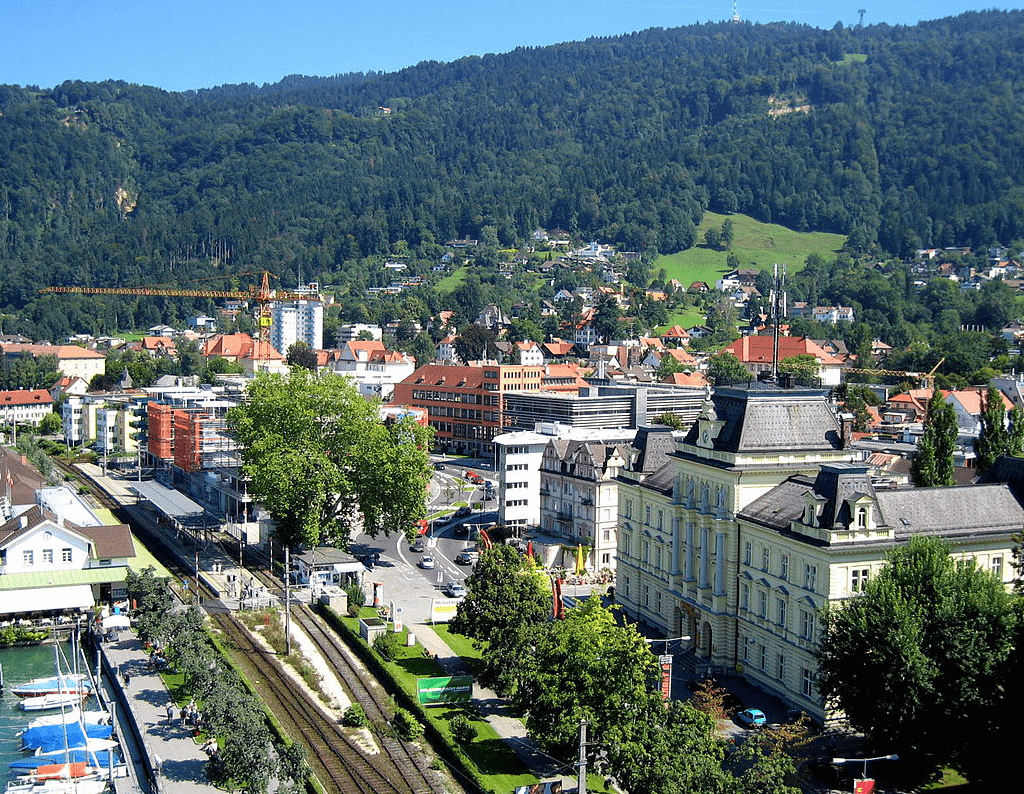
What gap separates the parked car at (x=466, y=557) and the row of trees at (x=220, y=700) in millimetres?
21282

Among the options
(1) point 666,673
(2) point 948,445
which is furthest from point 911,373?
(1) point 666,673

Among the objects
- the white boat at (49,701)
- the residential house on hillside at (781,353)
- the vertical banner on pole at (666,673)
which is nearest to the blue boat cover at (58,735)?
the white boat at (49,701)

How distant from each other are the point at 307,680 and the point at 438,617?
1036 centimetres

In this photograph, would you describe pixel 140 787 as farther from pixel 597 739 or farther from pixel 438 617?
pixel 438 617

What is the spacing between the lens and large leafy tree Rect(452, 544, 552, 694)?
47.6m

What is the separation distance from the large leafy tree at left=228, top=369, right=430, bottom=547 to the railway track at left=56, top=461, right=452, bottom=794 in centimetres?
944

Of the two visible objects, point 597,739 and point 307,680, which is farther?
point 307,680

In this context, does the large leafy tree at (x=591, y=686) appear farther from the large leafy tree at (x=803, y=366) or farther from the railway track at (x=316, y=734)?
the large leafy tree at (x=803, y=366)

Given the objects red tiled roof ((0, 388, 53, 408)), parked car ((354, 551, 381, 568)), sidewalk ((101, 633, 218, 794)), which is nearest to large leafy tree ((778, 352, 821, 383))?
parked car ((354, 551, 381, 568))

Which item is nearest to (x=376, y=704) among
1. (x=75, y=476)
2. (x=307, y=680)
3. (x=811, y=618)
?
(x=307, y=680)

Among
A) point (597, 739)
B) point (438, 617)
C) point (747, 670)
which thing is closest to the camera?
point (597, 739)

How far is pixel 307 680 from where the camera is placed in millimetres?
51969

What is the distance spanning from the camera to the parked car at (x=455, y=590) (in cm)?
6581

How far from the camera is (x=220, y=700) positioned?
4275 centimetres
